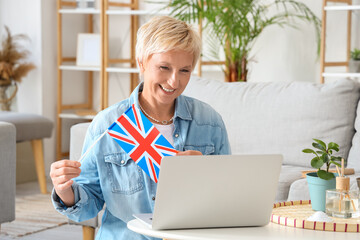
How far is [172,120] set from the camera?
188 centimetres

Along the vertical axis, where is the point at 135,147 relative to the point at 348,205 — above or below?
above

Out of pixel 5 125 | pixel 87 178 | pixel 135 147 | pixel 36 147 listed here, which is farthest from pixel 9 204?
pixel 135 147

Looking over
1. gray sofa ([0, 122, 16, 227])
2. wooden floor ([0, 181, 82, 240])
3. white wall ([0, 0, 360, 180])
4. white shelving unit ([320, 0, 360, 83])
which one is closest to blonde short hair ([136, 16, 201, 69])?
gray sofa ([0, 122, 16, 227])

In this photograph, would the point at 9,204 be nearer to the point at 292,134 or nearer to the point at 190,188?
the point at 292,134

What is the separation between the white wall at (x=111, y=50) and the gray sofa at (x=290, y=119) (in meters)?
1.19

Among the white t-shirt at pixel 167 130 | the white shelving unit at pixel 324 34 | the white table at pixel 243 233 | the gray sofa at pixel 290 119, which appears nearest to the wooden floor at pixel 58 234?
the gray sofa at pixel 290 119

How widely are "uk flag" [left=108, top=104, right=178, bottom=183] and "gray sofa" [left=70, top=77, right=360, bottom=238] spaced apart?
1503mm

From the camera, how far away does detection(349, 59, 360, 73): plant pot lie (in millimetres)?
4078

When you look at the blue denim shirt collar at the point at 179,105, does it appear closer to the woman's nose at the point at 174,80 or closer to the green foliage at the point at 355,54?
the woman's nose at the point at 174,80

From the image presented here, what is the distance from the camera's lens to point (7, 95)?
518 centimetres

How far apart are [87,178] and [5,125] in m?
1.68

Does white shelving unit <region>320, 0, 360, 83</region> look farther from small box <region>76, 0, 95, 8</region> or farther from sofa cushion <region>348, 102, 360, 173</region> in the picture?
small box <region>76, 0, 95, 8</region>

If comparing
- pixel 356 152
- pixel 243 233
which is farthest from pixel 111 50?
pixel 243 233

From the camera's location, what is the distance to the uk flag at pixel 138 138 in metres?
1.66
